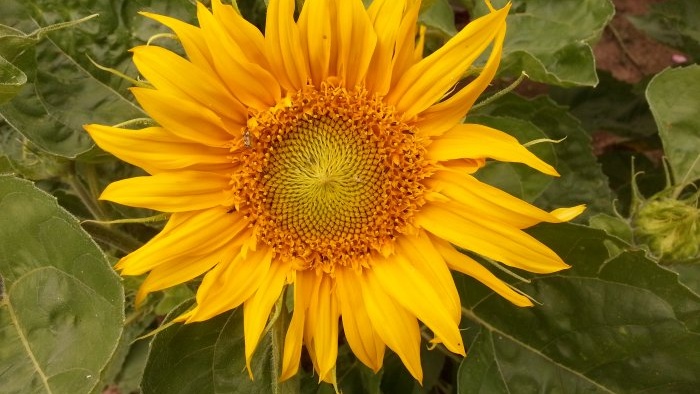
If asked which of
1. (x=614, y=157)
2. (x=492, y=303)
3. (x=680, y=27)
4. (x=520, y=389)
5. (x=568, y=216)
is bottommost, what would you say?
(x=614, y=157)

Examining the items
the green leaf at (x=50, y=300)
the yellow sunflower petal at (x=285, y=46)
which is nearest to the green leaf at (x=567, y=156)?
the yellow sunflower petal at (x=285, y=46)

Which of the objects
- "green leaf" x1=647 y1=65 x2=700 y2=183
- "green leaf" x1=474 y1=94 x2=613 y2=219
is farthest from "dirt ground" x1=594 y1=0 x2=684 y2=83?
"green leaf" x1=647 y1=65 x2=700 y2=183

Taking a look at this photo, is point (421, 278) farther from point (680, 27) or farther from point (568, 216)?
point (680, 27)

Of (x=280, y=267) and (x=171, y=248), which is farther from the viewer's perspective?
(x=280, y=267)

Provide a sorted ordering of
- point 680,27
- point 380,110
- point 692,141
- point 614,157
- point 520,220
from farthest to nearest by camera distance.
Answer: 1. point 614,157
2. point 680,27
3. point 692,141
4. point 380,110
5. point 520,220

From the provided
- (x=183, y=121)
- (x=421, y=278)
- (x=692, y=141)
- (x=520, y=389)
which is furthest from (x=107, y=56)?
(x=692, y=141)

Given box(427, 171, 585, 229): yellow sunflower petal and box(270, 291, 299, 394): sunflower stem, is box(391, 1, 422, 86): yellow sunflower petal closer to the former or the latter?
box(427, 171, 585, 229): yellow sunflower petal
